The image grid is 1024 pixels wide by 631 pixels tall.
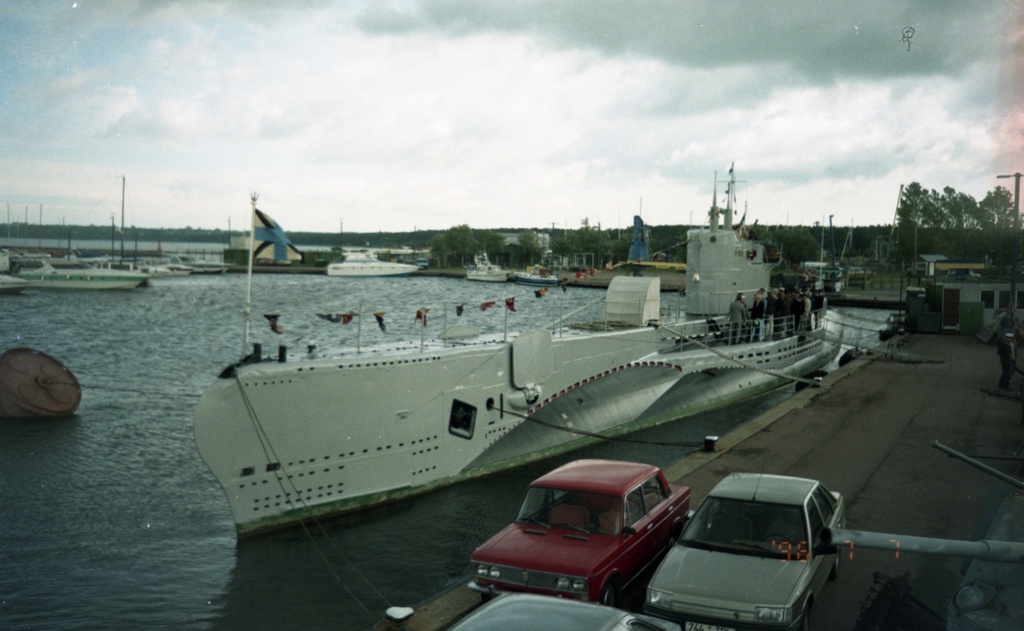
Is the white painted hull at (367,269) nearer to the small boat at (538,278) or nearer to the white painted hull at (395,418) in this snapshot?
the small boat at (538,278)

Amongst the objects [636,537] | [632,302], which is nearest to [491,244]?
[632,302]

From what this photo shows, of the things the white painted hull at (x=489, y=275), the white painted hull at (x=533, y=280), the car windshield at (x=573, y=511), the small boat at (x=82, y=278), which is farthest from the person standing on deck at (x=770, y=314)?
the white painted hull at (x=489, y=275)

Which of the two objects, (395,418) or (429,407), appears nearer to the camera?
(395,418)

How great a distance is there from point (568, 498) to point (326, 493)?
18.3 feet

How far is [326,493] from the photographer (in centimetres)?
1345

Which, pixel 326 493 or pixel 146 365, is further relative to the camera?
pixel 146 365

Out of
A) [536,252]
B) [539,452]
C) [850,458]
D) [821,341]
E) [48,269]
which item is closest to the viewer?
[850,458]

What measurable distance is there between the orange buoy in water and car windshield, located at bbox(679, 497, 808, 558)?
787 inches

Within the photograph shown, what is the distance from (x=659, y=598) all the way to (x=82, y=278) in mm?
77916

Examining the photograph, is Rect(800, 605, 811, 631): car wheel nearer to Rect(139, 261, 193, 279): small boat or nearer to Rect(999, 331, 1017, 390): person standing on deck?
Rect(999, 331, 1017, 390): person standing on deck

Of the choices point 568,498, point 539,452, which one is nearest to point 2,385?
point 539,452

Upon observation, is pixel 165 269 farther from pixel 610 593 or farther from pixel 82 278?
pixel 610 593

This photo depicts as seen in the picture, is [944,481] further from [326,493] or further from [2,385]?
[2,385]

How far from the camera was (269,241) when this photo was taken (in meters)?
12.5
